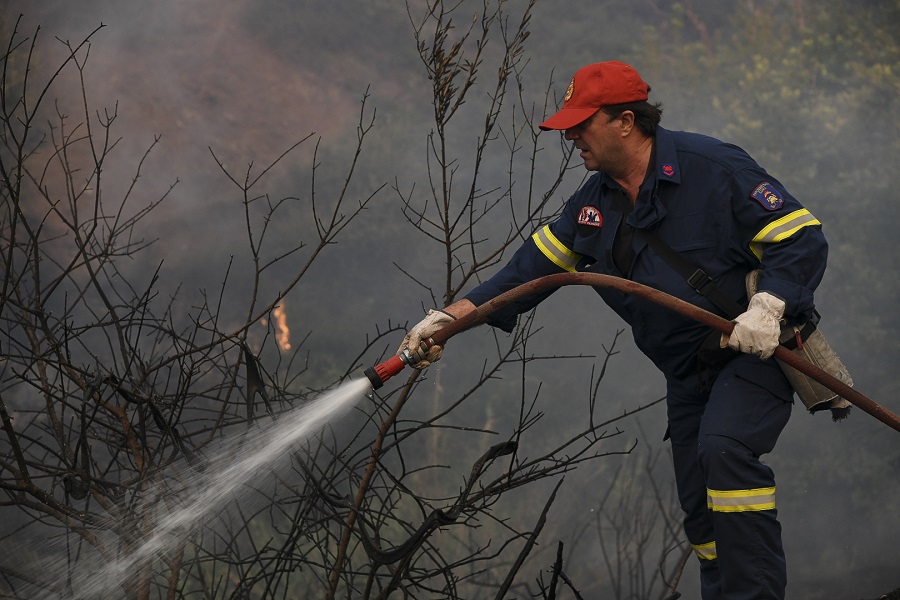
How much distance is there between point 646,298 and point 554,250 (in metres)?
0.66

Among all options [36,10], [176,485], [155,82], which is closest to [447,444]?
[155,82]

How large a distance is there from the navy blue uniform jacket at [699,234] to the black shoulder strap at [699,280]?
0.02 m

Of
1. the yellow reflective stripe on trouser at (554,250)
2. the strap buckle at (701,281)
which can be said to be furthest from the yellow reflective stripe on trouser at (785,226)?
the yellow reflective stripe on trouser at (554,250)

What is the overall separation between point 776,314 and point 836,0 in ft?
22.9

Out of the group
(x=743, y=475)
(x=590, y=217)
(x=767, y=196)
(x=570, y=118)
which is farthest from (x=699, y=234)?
(x=743, y=475)

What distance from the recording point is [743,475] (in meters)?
2.90

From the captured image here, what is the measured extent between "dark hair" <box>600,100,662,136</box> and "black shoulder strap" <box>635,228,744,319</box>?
1.41 ft

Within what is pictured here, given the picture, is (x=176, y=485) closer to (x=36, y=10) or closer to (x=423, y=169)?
(x=423, y=169)

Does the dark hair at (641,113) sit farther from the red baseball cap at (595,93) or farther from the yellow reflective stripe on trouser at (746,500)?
the yellow reflective stripe on trouser at (746,500)

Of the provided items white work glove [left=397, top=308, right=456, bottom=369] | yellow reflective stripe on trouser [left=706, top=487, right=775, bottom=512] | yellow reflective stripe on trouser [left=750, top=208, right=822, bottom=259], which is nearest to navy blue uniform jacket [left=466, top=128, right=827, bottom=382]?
yellow reflective stripe on trouser [left=750, top=208, right=822, bottom=259]

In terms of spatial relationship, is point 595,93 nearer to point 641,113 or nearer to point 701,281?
point 641,113

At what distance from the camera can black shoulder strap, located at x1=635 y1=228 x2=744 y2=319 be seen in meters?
3.14

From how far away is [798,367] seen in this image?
9.61ft

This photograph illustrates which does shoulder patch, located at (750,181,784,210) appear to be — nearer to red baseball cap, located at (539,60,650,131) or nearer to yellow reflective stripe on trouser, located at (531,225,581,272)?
red baseball cap, located at (539,60,650,131)
